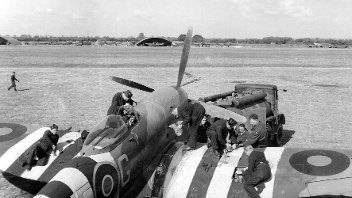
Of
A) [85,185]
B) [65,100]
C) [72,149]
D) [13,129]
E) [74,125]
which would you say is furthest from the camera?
[65,100]

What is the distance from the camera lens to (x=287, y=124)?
591 inches

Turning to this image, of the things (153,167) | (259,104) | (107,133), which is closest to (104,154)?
(107,133)

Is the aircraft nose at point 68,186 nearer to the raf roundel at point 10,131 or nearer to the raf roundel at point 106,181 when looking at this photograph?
the raf roundel at point 106,181

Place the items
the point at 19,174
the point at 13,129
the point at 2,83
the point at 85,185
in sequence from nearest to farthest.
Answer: the point at 85,185 < the point at 19,174 < the point at 13,129 < the point at 2,83

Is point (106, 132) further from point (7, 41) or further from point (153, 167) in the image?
point (7, 41)

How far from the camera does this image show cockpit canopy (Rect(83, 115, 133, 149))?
21.9ft

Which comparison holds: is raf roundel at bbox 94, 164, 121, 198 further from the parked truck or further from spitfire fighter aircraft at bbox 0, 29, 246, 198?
the parked truck

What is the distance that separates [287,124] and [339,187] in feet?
28.6

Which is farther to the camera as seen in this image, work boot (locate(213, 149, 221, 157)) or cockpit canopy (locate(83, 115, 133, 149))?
work boot (locate(213, 149, 221, 157))

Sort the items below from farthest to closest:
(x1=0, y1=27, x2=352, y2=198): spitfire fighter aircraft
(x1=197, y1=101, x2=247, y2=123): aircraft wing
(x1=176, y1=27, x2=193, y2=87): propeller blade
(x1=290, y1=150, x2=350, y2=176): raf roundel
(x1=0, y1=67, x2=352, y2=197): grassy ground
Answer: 1. (x1=0, y1=67, x2=352, y2=197): grassy ground
2. (x1=176, y1=27, x2=193, y2=87): propeller blade
3. (x1=197, y1=101, x2=247, y2=123): aircraft wing
4. (x1=290, y1=150, x2=350, y2=176): raf roundel
5. (x1=0, y1=27, x2=352, y2=198): spitfire fighter aircraft

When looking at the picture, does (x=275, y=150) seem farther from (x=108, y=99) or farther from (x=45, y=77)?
(x=45, y=77)

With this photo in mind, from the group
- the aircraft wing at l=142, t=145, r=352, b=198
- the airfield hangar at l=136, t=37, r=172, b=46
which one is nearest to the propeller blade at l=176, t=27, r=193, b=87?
the aircraft wing at l=142, t=145, r=352, b=198

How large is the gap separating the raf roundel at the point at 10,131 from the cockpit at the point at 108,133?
338cm

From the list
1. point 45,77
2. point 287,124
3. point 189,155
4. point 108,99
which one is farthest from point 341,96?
point 45,77
